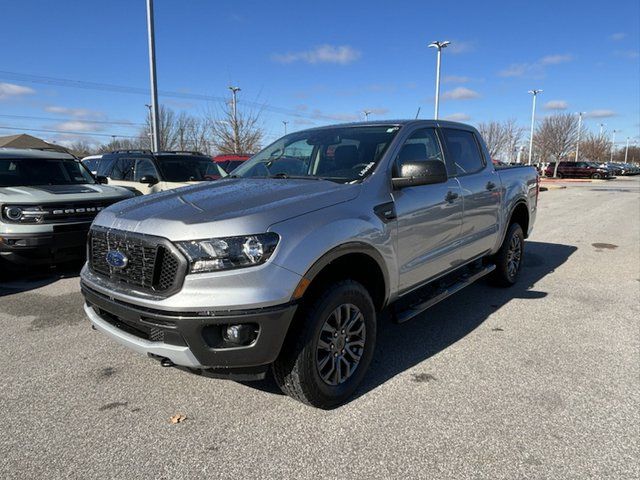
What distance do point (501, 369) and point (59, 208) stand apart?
547cm

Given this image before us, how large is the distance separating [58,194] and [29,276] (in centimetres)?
133

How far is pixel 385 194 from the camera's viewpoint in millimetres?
3350

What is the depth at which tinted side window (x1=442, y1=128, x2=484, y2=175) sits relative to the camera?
4543 mm

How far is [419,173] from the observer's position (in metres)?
3.31

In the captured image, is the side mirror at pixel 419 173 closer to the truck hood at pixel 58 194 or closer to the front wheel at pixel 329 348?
the front wheel at pixel 329 348

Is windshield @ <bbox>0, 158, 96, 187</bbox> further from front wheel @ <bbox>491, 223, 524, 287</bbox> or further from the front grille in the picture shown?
front wheel @ <bbox>491, 223, 524, 287</bbox>

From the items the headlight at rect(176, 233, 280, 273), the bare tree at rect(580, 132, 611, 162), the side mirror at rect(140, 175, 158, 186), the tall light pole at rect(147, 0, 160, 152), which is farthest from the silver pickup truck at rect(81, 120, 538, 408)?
the bare tree at rect(580, 132, 611, 162)

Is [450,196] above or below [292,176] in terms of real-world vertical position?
below

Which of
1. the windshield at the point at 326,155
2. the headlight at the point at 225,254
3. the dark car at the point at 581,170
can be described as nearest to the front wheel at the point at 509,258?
the windshield at the point at 326,155

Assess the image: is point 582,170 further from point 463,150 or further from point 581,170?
point 463,150

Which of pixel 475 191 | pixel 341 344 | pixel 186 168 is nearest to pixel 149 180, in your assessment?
pixel 186 168

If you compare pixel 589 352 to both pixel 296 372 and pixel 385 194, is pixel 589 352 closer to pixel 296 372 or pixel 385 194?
pixel 385 194

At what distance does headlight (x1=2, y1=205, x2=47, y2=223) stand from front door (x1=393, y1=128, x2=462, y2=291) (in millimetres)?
4691

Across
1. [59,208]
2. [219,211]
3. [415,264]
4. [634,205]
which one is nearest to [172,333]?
[219,211]
